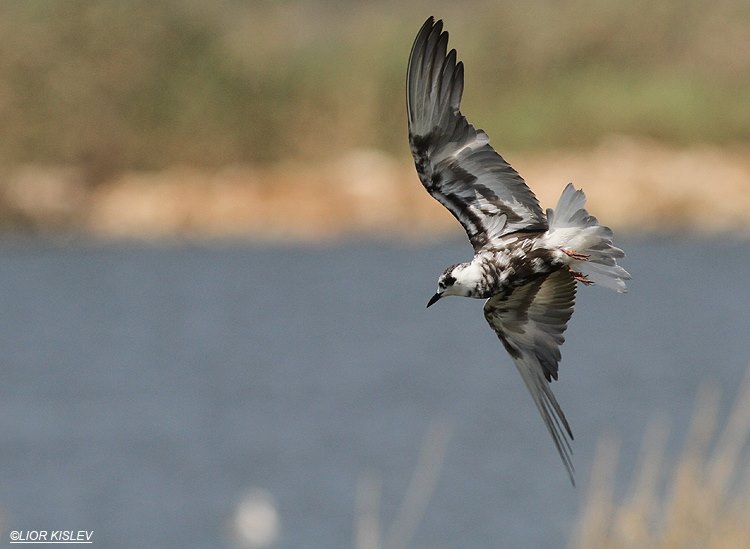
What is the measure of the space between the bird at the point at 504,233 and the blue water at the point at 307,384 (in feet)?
9.59

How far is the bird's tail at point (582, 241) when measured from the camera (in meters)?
4.59

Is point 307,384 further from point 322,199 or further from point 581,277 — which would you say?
point 581,277

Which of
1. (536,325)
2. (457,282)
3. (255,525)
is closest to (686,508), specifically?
(536,325)

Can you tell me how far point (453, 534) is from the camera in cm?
1487

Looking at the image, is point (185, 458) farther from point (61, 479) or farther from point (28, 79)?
point (28, 79)

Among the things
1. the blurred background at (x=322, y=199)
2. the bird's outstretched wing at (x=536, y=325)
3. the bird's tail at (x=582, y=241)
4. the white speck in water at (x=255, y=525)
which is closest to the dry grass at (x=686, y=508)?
the bird's outstretched wing at (x=536, y=325)

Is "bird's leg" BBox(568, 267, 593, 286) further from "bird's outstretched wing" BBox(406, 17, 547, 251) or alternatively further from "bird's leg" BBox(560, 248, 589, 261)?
"bird's outstretched wing" BBox(406, 17, 547, 251)

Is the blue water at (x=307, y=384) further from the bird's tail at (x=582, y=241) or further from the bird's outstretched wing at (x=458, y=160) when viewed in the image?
the bird's tail at (x=582, y=241)

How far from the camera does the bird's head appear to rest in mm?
4488

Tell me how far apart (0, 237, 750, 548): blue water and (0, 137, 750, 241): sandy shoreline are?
4.66 feet

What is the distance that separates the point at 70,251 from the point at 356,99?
758 cm

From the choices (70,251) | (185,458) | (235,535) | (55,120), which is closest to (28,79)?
(55,120)

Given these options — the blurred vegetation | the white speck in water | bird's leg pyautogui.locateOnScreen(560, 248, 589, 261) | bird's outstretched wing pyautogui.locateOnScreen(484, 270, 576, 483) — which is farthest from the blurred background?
bird's leg pyautogui.locateOnScreen(560, 248, 589, 261)

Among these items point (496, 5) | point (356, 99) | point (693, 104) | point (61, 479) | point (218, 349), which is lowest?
point (61, 479)
